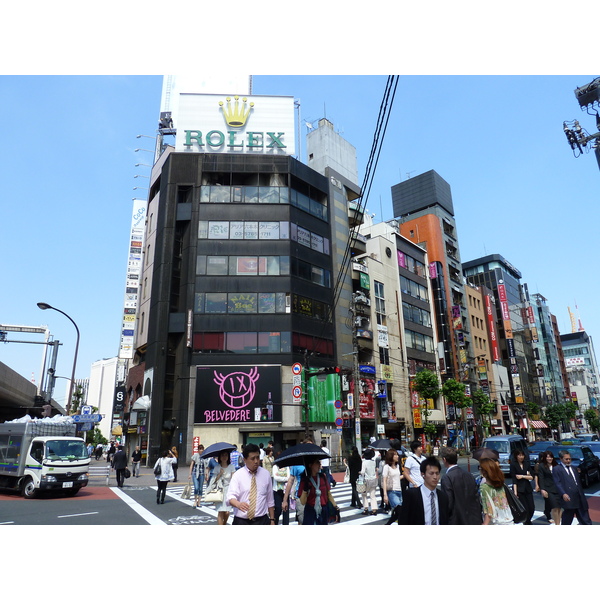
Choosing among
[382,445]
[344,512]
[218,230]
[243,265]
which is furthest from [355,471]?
[218,230]

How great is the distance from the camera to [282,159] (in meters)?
41.9

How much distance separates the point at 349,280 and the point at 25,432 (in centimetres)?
3286

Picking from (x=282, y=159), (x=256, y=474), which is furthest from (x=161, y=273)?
(x=256, y=474)

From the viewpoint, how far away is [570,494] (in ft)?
28.5

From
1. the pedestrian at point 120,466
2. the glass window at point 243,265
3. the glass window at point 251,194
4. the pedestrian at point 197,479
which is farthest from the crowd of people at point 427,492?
the glass window at point 251,194

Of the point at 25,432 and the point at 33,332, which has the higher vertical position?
the point at 33,332

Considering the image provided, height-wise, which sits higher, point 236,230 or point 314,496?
point 236,230

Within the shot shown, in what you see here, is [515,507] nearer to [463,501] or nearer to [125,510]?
[463,501]

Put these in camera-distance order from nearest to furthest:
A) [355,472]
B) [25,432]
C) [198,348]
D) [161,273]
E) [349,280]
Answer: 1. [355,472]
2. [25,432]
3. [198,348]
4. [161,273]
5. [349,280]

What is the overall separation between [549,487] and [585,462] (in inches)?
448

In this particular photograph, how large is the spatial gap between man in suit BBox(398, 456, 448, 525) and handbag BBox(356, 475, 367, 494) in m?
7.23

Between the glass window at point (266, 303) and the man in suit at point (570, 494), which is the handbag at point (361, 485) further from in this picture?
the glass window at point (266, 303)

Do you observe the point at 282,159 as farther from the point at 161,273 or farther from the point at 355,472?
the point at 355,472

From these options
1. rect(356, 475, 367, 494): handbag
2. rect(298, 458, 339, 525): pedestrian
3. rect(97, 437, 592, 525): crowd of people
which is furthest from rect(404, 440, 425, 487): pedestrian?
rect(356, 475, 367, 494): handbag
